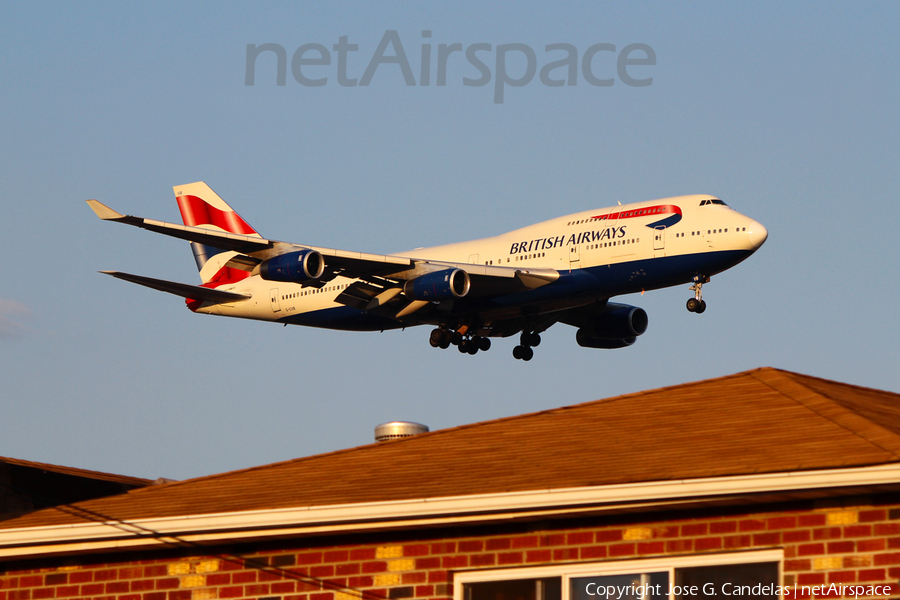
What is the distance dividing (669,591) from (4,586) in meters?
7.22

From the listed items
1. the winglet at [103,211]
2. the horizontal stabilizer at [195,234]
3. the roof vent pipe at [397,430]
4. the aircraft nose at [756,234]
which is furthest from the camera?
the aircraft nose at [756,234]

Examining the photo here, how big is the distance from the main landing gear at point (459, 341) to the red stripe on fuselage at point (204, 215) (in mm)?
11296

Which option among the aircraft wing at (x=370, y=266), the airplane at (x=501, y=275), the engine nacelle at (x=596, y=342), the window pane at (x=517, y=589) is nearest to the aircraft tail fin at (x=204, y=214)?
the airplane at (x=501, y=275)

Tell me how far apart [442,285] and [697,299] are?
760cm

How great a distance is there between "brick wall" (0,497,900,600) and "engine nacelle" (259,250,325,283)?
21.9m

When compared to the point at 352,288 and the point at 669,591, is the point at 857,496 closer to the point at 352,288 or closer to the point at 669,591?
the point at 669,591

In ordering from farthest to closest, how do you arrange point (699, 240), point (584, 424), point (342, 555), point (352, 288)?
point (352, 288)
point (699, 240)
point (584, 424)
point (342, 555)

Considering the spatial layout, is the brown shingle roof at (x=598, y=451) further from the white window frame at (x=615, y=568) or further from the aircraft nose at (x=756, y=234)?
the aircraft nose at (x=756, y=234)

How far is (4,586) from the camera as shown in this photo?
12.8m

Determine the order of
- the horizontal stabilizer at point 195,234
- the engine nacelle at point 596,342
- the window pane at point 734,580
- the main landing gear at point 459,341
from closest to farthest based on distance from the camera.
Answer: the window pane at point 734,580, the horizontal stabilizer at point 195,234, the main landing gear at point 459,341, the engine nacelle at point 596,342

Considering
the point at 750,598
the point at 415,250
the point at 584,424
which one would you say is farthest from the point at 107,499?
the point at 415,250

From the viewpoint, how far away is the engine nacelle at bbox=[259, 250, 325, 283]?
34500 millimetres

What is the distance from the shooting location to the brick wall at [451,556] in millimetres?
9820

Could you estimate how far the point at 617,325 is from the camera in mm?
41875
